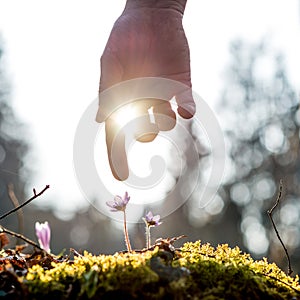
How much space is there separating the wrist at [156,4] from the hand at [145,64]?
0.7 inches

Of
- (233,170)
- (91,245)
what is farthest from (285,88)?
(91,245)

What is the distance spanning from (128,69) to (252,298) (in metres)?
1.74

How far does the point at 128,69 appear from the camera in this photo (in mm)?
2785

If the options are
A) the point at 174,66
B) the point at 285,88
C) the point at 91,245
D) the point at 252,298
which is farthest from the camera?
the point at 91,245

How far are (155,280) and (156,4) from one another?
6.79ft

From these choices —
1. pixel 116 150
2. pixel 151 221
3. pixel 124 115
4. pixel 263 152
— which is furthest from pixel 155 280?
pixel 263 152

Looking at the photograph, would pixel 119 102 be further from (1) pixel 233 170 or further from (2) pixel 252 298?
(1) pixel 233 170

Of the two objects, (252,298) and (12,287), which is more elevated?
(12,287)

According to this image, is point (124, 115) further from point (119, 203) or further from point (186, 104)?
point (119, 203)

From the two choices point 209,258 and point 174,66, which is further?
→ point 174,66

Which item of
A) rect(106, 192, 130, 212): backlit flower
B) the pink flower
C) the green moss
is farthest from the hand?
the green moss

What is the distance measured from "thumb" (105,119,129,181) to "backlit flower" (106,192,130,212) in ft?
0.81

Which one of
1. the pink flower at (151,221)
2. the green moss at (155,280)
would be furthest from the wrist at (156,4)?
the green moss at (155,280)

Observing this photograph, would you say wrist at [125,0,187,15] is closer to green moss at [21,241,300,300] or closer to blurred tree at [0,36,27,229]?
green moss at [21,241,300,300]
